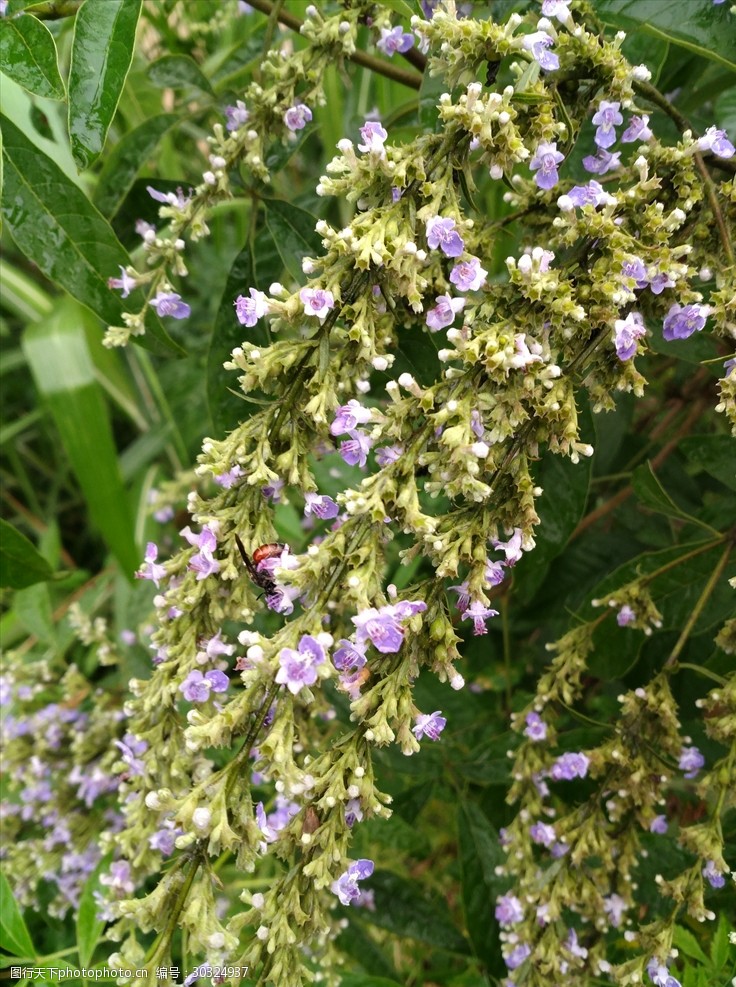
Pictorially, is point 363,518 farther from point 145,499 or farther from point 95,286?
point 145,499

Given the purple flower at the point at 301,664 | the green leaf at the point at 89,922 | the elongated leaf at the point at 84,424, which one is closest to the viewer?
the purple flower at the point at 301,664

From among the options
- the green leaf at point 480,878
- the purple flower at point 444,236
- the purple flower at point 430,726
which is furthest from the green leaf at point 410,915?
the purple flower at point 444,236

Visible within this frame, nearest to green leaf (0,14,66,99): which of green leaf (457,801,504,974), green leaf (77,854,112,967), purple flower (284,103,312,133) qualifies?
purple flower (284,103,312,133)

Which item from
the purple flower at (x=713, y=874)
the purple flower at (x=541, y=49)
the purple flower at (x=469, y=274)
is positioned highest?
the purple flower at (x=541, y=49)

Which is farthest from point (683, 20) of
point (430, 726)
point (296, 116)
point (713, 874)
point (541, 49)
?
point (713, 874)

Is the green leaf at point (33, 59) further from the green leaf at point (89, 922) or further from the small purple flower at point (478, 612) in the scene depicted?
the green leaf at point (89, 922)

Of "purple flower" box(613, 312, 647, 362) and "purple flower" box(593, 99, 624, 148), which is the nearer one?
"purple flower" box(613, 312, 647, 362)

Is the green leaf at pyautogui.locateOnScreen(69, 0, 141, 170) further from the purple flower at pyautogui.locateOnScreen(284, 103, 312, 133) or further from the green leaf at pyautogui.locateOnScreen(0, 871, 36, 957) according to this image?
the green leaf at pyautogui.locateOnScreen(0, 871, 36, 957)
